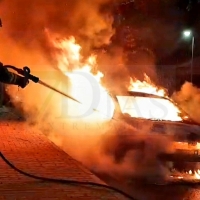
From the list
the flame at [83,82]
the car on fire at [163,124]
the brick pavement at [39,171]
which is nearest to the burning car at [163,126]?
the car on fire at [163,124]

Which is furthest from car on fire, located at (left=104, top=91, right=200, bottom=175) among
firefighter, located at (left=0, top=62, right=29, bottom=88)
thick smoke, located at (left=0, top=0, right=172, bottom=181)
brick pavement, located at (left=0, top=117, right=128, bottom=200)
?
firefighter, located at (left=0, top=62, right=29, bottom=88)

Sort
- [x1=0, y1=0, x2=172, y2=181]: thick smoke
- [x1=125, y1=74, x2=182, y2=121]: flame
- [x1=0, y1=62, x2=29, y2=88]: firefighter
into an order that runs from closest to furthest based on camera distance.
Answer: [x1=0, y1=62, x2=29, y2=88]: firefighter, [x1=125, y1=74, x2=182, y2=121]: flame, [x1=0, y1=0, x2=172, y2=181]: thick smoke

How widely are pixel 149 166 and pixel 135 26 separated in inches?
643

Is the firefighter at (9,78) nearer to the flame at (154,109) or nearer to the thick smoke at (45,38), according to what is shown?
the flame at (154,109)

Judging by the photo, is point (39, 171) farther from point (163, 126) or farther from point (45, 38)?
point (45, 38)

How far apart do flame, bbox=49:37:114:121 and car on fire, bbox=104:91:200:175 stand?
358mm

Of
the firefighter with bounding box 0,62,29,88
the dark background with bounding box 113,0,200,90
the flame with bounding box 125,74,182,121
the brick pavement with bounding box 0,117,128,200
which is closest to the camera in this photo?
the firefighter with bounding box 0,62,29,88

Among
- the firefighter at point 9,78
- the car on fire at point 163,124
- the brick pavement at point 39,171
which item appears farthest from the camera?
the car on fire at point 163,124

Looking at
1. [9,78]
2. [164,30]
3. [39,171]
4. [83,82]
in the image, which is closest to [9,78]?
[9,78]

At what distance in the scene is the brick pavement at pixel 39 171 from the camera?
242 inches

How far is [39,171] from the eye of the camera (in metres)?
7.35

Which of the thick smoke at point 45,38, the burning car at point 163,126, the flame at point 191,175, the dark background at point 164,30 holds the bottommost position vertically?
the flame at point 191,175

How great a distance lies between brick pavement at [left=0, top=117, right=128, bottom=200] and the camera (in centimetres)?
615

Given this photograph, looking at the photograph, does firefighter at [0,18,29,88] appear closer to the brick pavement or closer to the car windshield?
the brick pavement
